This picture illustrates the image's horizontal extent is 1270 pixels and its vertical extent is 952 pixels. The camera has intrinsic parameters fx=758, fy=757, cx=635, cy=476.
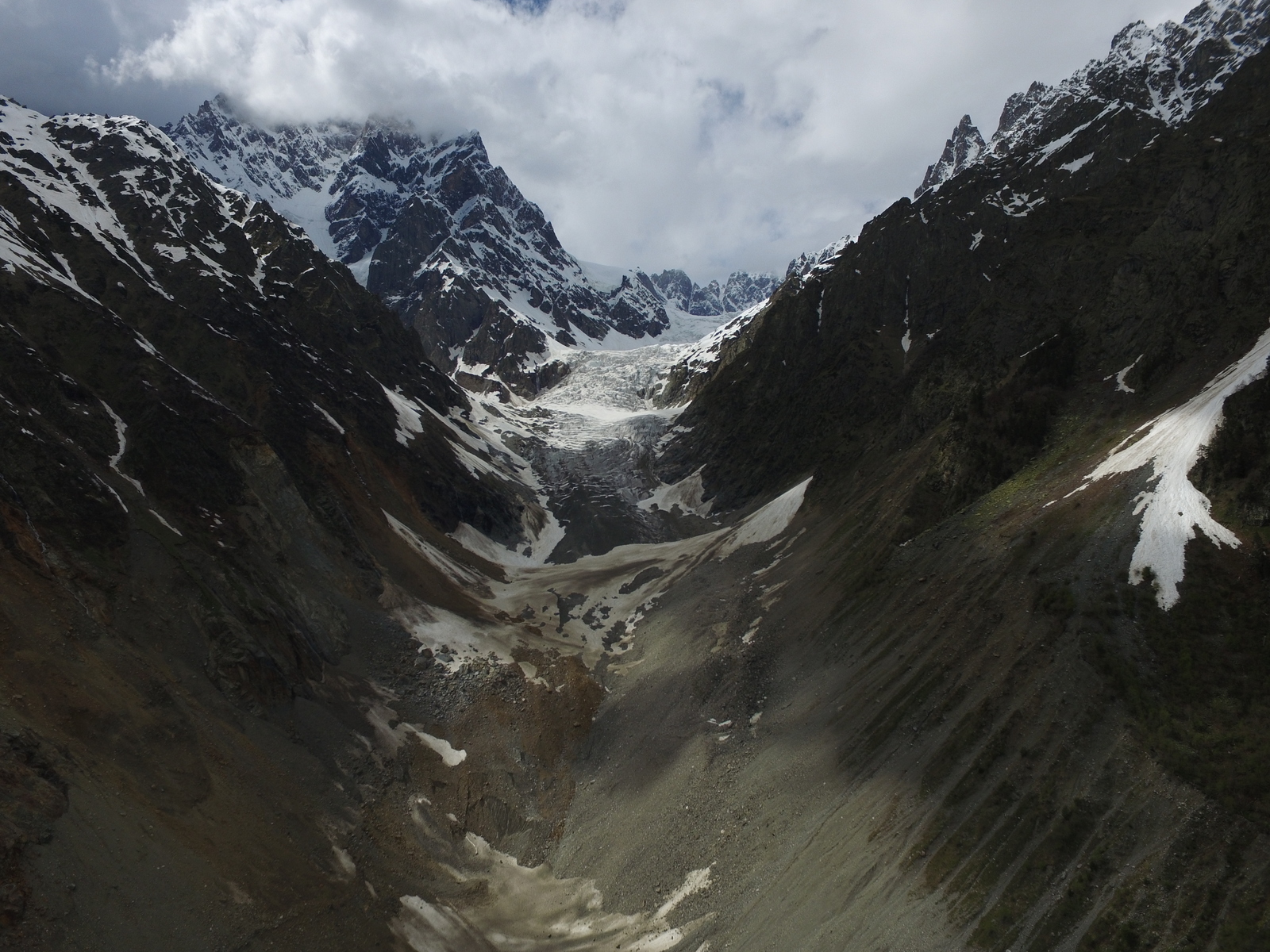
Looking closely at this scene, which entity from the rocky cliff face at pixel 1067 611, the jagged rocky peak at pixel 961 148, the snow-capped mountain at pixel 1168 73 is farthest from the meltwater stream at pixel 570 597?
the jagged rocky peak at pixel 961 148

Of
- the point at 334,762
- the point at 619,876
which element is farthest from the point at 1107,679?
the point at 334,762

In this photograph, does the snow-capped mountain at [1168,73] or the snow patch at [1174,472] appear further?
the snow-capped mountain at [1168,73]

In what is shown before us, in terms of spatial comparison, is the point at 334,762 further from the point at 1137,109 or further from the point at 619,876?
the point at 1137,109

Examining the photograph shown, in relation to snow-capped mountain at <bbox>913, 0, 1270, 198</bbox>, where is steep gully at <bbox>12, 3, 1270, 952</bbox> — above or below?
below

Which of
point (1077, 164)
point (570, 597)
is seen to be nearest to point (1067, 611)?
point (570, 597)

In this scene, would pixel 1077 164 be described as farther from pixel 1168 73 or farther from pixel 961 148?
pixel 961 148

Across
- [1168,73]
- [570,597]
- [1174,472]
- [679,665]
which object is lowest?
[679,665]

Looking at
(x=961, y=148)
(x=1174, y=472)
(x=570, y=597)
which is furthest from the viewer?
(x=961, y=148)

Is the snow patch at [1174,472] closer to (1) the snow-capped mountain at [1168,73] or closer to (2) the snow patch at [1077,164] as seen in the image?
(2) the snow patch at [1077,164]

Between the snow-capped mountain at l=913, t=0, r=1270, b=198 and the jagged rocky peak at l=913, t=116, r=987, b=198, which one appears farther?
the jagged rocky peak at l=913, t=116, r=987, b=198

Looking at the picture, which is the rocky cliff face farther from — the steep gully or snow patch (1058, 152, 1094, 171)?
snow patch (1058, 152, 1094, 171)

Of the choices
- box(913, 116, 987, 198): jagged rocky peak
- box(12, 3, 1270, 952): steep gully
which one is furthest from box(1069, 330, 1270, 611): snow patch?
box(913, 116, 987, 198): jagged rocky peak
